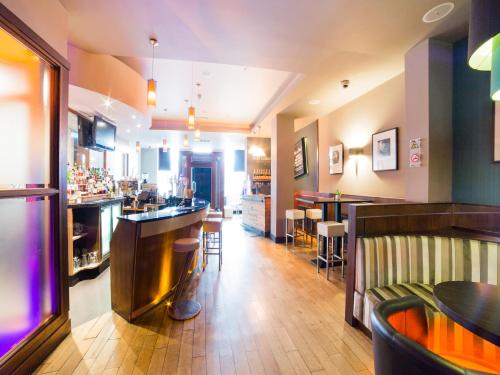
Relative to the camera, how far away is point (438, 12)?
2201mm

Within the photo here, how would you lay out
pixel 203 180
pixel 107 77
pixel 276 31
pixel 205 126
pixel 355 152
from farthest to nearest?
pixel 203 180 → pixel 205 126 → pixel 355 152 → pixel 107 77 → pixel 276 31

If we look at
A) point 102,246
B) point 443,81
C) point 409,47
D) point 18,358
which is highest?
point 409,47

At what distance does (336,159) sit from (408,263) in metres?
3.84

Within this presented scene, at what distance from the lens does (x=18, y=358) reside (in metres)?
1.67

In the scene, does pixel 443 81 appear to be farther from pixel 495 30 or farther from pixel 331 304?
pixel 331 304

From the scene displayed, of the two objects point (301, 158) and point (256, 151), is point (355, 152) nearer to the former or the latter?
point (301, 158)

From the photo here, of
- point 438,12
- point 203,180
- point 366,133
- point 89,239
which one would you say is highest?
point 438,12

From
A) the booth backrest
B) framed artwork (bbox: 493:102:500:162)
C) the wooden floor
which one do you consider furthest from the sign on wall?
the wooden floor

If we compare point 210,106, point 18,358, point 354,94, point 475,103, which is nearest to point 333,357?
point 18,358

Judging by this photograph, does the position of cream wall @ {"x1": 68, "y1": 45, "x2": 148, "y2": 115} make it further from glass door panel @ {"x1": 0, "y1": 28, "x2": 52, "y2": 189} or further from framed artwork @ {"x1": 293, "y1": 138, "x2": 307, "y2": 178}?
framed artwork @ {"x1": 293, "y1": 138, "x2": 307, "y2": 178}

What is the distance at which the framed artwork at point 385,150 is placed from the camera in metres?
4.04

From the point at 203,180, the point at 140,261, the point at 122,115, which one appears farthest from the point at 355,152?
the point at 203,180

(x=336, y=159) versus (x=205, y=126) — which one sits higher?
(x=205, y=126)

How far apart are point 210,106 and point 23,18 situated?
15.3ft
